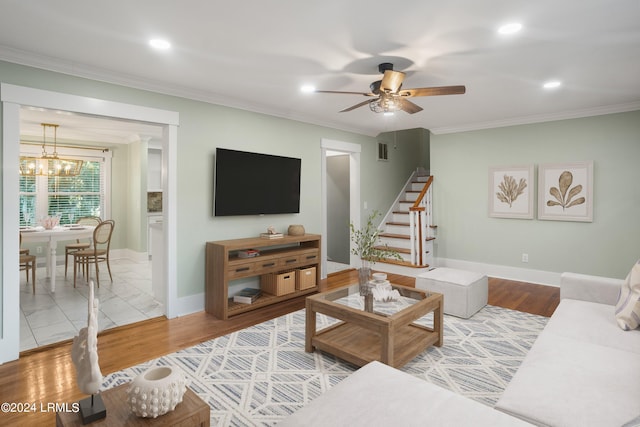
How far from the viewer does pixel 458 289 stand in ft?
11.9

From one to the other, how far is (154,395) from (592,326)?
2601 millimetres

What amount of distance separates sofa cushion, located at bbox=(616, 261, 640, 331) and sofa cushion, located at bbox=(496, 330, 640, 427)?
428 mm

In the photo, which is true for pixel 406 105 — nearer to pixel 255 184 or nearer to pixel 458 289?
pixel 458 289

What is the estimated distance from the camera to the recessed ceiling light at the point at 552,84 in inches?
139

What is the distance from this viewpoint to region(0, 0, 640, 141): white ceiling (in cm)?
218

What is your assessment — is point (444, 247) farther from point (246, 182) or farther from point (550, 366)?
point (550, 366)

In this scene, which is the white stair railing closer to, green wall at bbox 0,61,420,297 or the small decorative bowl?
green wall at bbox 0,61,420,297

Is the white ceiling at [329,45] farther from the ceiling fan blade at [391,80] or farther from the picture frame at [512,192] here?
the picture frame at [512,192]

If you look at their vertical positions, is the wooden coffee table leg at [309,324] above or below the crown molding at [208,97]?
below

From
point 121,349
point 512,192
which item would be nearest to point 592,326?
point 512,192

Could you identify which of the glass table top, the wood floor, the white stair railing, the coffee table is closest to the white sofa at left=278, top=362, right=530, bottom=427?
the coffee table

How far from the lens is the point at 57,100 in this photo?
2967mm

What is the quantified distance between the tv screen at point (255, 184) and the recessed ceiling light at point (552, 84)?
9.71ft

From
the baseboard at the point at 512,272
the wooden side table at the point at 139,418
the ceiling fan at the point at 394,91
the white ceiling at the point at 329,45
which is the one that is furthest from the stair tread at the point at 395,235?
the wooden side table at the point at 139,418
